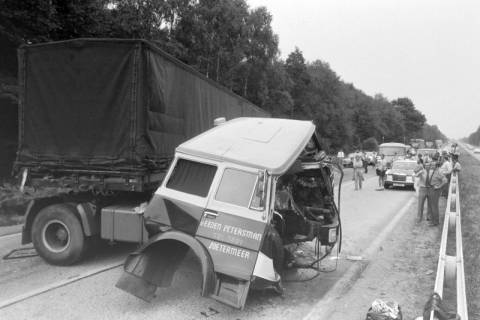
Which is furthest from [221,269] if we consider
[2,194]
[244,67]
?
[244,67]

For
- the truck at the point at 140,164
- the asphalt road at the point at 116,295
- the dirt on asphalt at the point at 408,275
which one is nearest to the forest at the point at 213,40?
the truck at the point at 140,164

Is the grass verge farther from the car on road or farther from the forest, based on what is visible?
the forest

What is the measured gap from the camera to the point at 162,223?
553cm

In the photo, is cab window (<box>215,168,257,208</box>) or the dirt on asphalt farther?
the dirt on asphalt

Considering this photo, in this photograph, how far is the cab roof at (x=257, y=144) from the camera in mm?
5215

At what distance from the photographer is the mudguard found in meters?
5.06

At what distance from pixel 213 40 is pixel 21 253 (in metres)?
33.8

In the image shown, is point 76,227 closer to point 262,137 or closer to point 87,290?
point 87,290

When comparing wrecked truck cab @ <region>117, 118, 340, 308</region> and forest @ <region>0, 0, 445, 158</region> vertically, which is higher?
forest @ <region>0, 0, 445, 158</region>

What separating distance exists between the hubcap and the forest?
38.5 ft

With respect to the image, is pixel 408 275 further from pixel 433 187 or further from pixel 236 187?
pixel 433 187

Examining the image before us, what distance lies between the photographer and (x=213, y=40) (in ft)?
128

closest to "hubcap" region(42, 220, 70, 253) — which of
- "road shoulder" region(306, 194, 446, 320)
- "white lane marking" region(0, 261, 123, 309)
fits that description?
"white lane marking" region(0, 261, 123, 309)

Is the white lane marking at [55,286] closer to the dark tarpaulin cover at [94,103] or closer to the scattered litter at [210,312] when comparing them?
the dark tarpaulin cover at [94,103]
